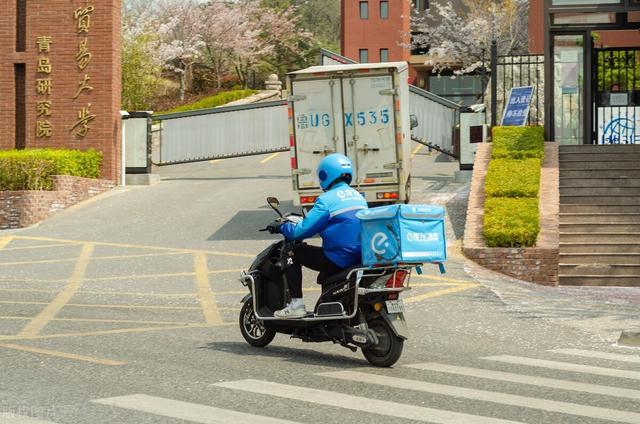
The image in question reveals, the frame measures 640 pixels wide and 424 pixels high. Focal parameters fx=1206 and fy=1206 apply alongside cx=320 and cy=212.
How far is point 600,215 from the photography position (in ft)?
70.2

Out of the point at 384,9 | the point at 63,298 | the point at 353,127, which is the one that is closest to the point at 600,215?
the point at 353,127

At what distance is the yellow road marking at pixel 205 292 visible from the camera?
47.2 feet

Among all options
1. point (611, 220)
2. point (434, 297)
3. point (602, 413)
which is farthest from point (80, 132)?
point (602, 413)

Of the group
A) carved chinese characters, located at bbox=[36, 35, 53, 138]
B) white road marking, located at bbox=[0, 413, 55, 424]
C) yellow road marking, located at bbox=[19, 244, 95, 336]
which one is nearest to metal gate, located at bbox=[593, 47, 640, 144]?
yellow road marking, located at bbox=[19, 244, 95, 336]

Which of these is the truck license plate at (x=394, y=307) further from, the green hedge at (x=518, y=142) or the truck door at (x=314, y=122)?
the green hedge at (x=518, y=142)

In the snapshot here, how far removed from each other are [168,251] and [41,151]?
8.14 meters

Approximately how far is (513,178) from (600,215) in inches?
73.8

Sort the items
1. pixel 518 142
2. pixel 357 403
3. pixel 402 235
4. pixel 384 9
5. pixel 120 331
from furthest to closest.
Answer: pixel 384 9 → pixel 518 142 → pixel 120 331 → pixel 402 235 → pixel 357 403

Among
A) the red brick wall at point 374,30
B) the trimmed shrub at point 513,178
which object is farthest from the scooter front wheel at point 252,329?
the red brick wall at point 374,30

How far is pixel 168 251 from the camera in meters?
21.6

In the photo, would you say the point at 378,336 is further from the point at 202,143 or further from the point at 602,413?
the point at 202,143

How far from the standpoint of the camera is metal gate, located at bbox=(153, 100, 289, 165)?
3472 centimetres

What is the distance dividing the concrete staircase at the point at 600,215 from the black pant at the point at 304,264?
922 centimetres

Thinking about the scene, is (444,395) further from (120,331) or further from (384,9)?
(384,9)
